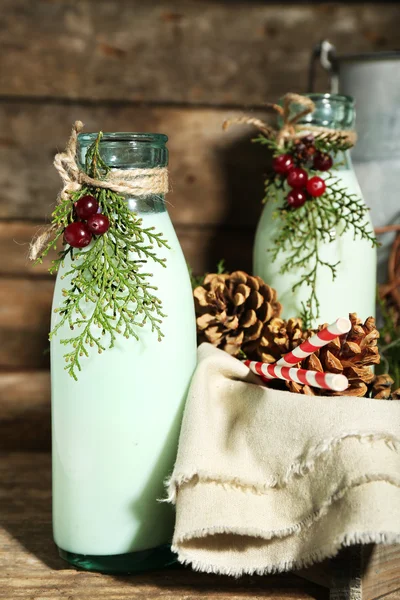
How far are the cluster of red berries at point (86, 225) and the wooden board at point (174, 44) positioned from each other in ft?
1.40

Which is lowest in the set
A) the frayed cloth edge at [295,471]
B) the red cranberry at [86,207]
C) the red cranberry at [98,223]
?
the frayed cloth edge at [295,471]

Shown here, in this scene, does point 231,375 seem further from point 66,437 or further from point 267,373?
point 66,437

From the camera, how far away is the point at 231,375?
714mm

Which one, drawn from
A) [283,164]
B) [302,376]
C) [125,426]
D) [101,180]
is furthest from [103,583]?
[283,164]

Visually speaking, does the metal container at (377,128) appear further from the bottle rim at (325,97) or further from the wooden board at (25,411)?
the wooden board at (25,411)

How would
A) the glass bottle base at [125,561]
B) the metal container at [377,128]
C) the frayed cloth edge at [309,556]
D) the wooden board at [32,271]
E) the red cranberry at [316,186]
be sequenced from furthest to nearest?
1. the wooden board at [32,271]
2. the metal container at [377,128]
3. the red cranberry at [316,186]
4. the glass bottle base at [125,561]
5. the frayed cloth edge at [309,556]

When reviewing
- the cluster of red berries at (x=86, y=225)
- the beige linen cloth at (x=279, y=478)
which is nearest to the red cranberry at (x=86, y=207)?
the cluster of red berries at (x=86, y=225)

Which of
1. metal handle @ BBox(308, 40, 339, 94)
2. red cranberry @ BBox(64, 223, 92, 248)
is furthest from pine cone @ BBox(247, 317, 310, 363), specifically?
metal handle @ BBox(308, 40, 339, 94)

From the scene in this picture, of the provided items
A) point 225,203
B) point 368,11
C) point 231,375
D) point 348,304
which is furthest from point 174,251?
point 368,11

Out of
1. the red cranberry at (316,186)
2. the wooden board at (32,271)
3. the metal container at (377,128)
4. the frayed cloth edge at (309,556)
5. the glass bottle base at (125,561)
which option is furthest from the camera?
the wooden board at (32,271)

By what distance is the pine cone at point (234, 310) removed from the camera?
786 millimetres

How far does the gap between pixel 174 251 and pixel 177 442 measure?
0.60ft

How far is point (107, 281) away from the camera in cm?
62

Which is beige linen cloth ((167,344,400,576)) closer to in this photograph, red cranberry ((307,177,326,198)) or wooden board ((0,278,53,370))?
red cranberry ((307,177,326,198))
